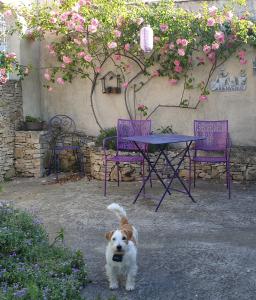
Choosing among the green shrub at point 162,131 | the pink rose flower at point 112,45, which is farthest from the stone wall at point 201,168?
the pink rose flower at point 112,45

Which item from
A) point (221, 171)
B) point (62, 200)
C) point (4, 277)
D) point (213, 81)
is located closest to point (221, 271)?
point (4, 277)

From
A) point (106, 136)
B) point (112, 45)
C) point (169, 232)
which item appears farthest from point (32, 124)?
point (169, 232)

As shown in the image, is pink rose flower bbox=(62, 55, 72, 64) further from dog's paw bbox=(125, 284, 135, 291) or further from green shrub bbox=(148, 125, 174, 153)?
dog's paw bbox=(125, 284, 135, 291)

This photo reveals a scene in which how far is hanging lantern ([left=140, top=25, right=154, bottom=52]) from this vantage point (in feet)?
23.3

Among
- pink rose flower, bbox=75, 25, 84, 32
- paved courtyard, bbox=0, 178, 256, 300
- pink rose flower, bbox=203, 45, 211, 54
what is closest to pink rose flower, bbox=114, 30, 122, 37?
pink rose flower, bbox=75, 25, 84, 32

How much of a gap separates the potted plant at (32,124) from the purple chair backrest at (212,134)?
270 cm

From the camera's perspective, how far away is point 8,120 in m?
7.89

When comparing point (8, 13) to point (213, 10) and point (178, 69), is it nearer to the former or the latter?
point (178, 69)

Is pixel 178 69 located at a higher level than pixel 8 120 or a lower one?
higher

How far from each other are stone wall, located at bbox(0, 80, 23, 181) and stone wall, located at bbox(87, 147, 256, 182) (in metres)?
1.39

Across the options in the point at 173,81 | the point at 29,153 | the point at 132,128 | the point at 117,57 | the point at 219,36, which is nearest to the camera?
the point at 219,36

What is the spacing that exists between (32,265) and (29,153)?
4726 millimetres

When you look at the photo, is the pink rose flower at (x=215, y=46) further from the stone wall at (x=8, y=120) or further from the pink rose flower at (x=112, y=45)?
the stone wall at (x=8, y=120)

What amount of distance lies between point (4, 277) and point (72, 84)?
18.2 feet
